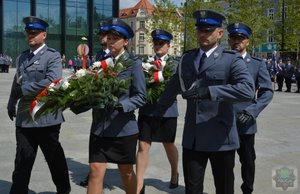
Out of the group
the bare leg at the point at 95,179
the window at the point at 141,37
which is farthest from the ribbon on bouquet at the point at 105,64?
the window at the point at 141,37

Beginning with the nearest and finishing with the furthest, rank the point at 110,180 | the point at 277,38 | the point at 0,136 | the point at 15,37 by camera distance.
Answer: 1. the point at 110,180
2. the point at 0,136
3. the point at 277,38
4. the point at 15,37

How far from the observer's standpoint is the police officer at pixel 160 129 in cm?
496

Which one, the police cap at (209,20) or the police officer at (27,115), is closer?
the police cap at (209,20)

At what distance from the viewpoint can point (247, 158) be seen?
452cm

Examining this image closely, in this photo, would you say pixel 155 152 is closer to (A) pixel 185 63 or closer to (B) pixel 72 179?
(B) pixel 72 179

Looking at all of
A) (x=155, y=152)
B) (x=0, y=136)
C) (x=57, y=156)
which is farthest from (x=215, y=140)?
(x=0, y=136)

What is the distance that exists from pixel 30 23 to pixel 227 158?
236 cm

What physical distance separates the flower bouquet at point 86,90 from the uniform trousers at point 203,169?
30.6 inches

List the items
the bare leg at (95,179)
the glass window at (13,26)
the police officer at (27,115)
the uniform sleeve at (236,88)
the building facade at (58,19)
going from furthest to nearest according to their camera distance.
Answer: the building facade at (58,19) < the glass window at (13,26) < the police officer at (27,115) < the bare leg at (95,179) < the uniform sleeve at (236,88)

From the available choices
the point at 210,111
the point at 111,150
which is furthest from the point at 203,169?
the point at 111,150

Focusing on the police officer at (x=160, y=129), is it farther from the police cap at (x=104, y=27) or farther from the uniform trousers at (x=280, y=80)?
the uniform trousers at (x=280, y=80)

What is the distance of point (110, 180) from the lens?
18.4 feet

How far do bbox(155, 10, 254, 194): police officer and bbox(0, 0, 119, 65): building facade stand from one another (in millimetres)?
51308

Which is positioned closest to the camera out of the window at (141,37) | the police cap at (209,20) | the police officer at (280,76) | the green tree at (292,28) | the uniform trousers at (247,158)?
the police cap at (209,20)
